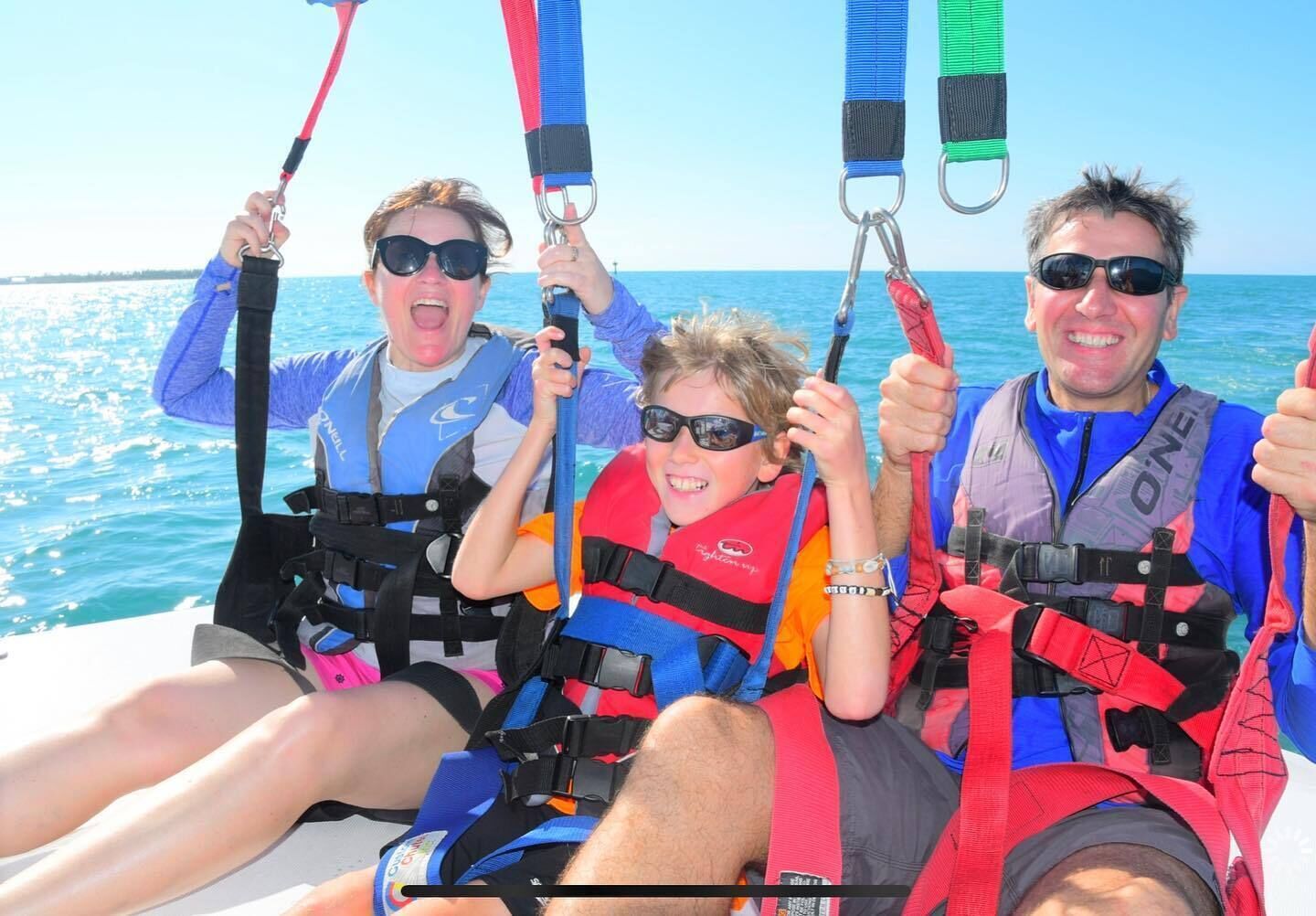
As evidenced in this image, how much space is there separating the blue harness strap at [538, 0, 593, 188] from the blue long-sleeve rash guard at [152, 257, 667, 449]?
791 mm

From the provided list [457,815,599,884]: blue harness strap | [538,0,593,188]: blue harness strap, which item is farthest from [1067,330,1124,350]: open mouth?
[457,815,599,884]: blue harness strap

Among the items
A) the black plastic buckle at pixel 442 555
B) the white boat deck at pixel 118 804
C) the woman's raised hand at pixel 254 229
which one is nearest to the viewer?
the white boat deck at pixel 118 804

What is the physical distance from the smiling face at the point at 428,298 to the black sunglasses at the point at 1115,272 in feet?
4.66

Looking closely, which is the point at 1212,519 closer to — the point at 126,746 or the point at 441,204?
the point at 441,204

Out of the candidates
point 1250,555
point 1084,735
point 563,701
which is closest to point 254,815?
point 563,701

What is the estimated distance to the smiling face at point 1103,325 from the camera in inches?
82.9

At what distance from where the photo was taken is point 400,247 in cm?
253

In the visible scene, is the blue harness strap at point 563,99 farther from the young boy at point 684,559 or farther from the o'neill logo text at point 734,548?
the o'neill logo text at point 734,548

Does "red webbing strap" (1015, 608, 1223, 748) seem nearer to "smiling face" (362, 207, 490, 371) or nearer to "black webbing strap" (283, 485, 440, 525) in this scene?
"black webbing strap" (283, 485, 440, 525)

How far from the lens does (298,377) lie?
2.87m

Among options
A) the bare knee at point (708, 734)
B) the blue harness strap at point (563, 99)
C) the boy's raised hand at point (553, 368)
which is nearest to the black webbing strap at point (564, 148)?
the blue harness strap at point (563, 99)

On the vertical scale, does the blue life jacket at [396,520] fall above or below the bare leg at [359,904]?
above

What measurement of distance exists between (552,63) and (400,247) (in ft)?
3.48

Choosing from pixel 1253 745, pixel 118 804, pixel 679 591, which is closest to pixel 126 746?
pixel 118 804
